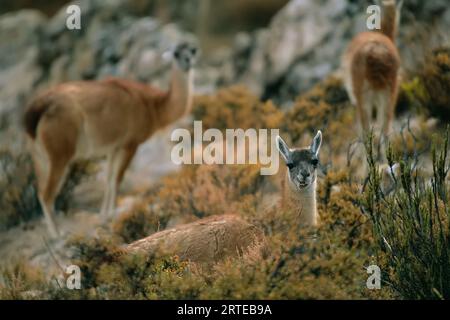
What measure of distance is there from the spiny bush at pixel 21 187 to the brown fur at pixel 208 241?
14.4 ft

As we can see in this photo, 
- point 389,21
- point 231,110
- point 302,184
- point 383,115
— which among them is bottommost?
point 302,184

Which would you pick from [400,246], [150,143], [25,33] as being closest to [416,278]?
[400,246]

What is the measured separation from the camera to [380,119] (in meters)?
9.96

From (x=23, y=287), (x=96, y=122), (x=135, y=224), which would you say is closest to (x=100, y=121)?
(x=96, y=122)

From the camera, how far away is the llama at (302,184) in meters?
7.17

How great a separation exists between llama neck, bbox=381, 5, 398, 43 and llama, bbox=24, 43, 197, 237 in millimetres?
2262

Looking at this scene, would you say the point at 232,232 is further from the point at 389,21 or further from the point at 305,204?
the point at 389,21

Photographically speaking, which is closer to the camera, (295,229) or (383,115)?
(295,229)

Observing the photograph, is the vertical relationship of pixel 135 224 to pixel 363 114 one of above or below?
below

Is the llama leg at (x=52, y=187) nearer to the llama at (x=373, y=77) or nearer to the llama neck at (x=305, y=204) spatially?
the llama at (x=373, y=77)

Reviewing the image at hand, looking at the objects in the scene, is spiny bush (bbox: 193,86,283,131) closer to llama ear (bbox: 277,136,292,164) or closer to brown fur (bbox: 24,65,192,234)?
brown fur (bbox: 24,65,192,234)

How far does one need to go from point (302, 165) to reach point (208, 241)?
0.79 metres

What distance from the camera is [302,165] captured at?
7219 millimetres

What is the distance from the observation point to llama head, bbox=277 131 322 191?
7157 millimetres
